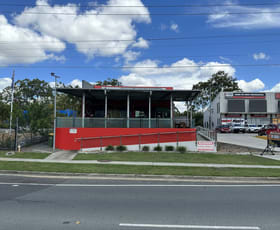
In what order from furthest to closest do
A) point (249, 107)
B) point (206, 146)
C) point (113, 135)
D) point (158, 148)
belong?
point (249, 107), point (113, 135), point (206, 146), point (158, 148)

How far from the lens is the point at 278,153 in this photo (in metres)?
17.9

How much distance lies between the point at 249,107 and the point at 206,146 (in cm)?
3589

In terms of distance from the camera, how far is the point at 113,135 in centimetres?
1914

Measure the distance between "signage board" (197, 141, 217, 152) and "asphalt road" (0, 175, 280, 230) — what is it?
9409 millimetres

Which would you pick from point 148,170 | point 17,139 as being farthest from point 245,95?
point 17,139

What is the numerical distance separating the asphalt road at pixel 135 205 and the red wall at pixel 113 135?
944 centimetres

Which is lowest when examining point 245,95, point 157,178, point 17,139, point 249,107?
point 157,178

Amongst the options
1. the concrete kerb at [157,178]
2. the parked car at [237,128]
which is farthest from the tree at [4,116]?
the parked car at [237,128]

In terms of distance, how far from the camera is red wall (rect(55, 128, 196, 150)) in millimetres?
18547

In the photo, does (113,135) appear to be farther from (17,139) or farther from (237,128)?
(237,128)

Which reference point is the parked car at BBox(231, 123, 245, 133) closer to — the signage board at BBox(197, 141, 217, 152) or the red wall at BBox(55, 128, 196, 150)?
the red wall at BBox(55, 128, 196, 150)

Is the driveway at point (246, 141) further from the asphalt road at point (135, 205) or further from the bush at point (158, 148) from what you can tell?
the asphalt road at point (135, 205)

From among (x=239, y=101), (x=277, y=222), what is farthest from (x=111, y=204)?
(x=239, y=101)

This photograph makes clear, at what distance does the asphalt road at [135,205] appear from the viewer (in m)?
4.86
